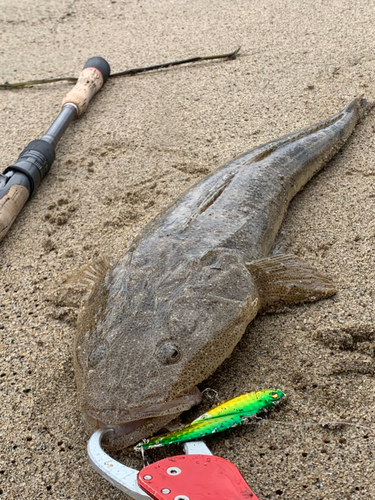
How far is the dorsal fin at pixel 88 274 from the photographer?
317 cm

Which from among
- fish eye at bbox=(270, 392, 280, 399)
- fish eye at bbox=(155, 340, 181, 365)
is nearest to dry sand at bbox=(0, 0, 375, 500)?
fish eye at bbox=(270, 392, 280, 399)

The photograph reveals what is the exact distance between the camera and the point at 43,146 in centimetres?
436

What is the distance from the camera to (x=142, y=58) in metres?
6.23

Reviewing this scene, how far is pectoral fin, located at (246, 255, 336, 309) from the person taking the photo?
2990 millimetres

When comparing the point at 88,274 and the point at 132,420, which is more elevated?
the point at 88,274

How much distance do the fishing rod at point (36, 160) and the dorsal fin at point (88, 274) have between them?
0.83 m

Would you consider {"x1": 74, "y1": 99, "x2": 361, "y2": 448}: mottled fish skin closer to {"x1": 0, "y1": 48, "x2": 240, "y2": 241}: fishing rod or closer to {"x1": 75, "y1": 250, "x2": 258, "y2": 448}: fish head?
{"x1": 75, "y1": 250, "x2": 258, "y2": 448}: fish head

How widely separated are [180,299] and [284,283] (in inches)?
28.9

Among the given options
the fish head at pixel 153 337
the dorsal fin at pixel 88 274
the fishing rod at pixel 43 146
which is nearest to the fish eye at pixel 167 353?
the fish head at pixel 153 337

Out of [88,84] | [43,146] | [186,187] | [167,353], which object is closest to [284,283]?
[167,353]

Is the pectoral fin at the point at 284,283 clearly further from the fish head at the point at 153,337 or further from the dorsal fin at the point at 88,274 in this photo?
the dorsal fin at the point at 88,274

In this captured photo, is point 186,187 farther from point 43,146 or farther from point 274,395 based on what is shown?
point 274,395

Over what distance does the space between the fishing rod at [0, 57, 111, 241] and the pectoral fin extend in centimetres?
195

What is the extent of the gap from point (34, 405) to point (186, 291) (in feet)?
3.19
